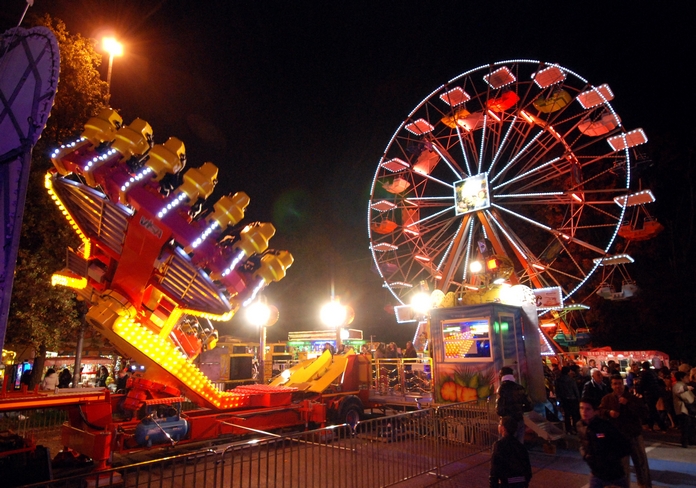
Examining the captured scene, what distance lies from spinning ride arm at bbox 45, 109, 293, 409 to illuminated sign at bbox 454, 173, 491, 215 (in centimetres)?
1451

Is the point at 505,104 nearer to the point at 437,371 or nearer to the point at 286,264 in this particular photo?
the point at 437,371

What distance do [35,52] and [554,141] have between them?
21.2 meters

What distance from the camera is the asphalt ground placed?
7.09 metres

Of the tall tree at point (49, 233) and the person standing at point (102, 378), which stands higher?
the tall tree at point (49, 233)

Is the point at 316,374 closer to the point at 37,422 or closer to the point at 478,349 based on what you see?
the point at 478,349

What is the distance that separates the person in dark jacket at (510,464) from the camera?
4207 millimetres

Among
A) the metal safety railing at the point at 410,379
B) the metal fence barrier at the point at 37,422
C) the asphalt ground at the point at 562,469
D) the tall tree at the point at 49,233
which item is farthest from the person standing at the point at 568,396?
the tall tree at the point at 49,233

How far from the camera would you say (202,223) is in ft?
24.7

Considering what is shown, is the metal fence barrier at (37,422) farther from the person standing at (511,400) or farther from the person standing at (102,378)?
the person standing at (511,400)

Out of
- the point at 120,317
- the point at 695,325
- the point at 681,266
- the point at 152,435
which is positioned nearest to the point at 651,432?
the point at 152,435

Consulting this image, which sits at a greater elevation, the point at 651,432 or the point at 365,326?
the point at 365,326

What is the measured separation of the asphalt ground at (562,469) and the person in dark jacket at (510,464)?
3.07 meters

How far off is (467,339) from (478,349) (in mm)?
411

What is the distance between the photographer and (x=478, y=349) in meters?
11.2
